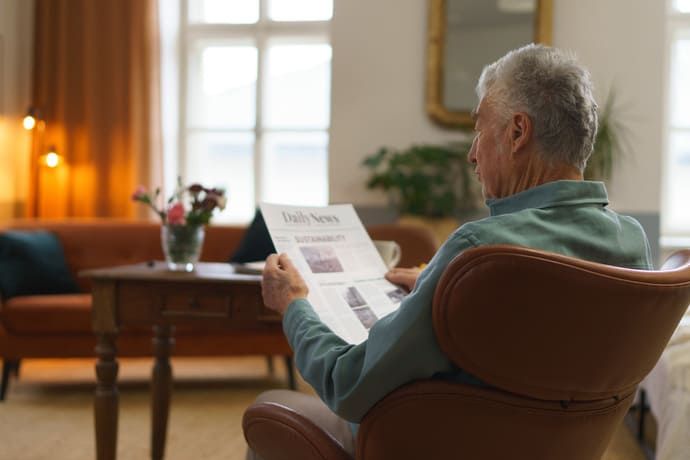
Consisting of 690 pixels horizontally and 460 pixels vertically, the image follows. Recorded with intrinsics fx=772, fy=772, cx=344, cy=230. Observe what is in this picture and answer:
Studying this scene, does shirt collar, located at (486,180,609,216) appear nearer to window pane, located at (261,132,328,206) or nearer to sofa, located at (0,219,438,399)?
sofa, located at (0,219,438,399)

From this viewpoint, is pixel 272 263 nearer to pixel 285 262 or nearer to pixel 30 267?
pixel 285 262

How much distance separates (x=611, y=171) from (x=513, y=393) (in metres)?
4.33

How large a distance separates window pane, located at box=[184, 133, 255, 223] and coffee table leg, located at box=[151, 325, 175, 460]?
335 cm

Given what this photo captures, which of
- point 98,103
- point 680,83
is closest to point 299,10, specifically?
point 98,103

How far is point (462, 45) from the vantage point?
5.14 meters

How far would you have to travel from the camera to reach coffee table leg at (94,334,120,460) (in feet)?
7.18

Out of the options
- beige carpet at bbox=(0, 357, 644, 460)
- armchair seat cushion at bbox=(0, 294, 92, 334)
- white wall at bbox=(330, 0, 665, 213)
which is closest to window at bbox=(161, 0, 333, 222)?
white wall at bbox=(330, 0, 665, 213)

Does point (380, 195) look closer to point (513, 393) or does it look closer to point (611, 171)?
point (611, 171)

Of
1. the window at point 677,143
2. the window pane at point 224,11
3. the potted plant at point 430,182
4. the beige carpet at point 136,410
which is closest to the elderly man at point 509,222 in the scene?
the beige carpet at point 136,410

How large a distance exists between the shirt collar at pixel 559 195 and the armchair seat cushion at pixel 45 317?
2.90 metres

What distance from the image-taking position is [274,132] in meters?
5.91

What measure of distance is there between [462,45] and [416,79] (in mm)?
374

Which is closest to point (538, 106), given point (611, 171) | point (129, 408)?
point (129, 408)

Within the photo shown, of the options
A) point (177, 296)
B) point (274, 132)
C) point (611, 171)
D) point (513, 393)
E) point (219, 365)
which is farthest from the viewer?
point (274, 132)
